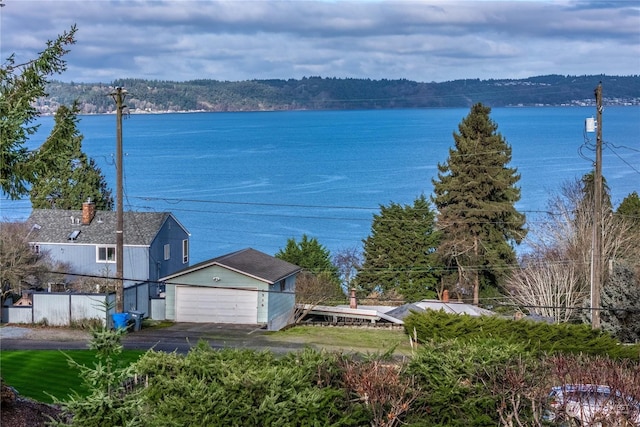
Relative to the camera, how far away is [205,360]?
48.6 feet

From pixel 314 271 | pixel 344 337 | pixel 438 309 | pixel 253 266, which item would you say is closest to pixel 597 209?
pixel 344 337

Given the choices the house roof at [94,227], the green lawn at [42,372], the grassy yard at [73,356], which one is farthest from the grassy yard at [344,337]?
the house roof at [94,227]

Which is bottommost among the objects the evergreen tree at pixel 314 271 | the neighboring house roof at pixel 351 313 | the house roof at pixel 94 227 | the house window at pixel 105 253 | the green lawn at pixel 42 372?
the green lawn at pixel 42 372

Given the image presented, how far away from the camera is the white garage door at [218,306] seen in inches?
1316

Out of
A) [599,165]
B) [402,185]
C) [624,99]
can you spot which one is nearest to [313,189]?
[402,185]

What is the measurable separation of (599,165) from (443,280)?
89.8ft

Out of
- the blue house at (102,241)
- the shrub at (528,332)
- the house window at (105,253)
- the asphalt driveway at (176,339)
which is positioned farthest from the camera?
the house window at (105,253)

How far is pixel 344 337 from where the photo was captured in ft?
99.4

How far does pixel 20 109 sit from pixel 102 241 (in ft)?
96.3

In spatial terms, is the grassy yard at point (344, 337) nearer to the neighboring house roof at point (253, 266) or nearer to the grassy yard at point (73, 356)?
the grassy yard at point (73, 356)

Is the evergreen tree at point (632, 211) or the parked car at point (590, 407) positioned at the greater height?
the evergreen tree at point (632, 211)

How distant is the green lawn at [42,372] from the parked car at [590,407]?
9.37 metres

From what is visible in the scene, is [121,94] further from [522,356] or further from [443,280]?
[443,280]

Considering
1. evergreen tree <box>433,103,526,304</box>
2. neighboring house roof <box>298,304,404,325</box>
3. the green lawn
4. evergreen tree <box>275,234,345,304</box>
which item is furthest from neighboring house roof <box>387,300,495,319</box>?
the green lawn
